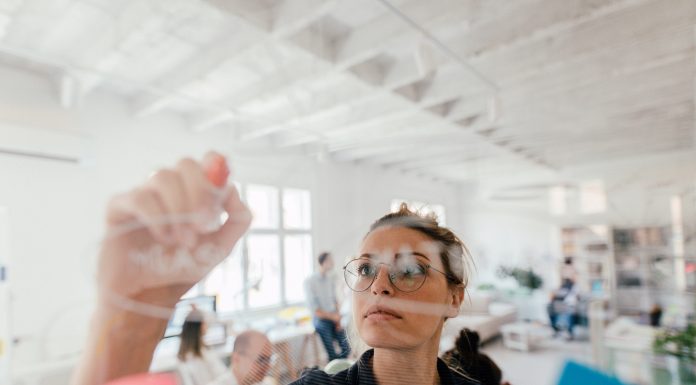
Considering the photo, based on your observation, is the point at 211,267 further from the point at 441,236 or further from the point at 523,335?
the point at 523,335

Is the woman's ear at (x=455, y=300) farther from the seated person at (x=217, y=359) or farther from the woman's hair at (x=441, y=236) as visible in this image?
the seated person at (x=217, y=359)

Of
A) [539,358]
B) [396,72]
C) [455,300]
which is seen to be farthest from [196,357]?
[396,72]

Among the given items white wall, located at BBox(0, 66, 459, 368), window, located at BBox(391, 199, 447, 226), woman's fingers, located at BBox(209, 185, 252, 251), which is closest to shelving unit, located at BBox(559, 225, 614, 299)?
window, located at BBox(391, 199, 447, 226)

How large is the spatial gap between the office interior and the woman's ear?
0.12 ft

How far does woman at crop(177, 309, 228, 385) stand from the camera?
13.2 inches

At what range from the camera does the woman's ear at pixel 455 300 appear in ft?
1.20

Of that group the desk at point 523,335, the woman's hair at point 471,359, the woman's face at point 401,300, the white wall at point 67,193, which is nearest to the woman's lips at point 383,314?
the woman's face at point 401,300

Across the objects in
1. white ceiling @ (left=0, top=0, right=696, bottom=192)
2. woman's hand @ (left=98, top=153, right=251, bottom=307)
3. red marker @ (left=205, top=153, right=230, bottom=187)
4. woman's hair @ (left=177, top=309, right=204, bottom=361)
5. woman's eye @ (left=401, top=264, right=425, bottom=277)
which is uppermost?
white ceiling @ (left=0, top=0, right=696, bottom=192)

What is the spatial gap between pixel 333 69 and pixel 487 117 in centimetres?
45

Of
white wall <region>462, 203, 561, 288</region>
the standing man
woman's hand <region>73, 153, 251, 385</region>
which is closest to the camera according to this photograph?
woman's hand <region>73, 153, 251, 385</region>

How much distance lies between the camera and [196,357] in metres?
0.35

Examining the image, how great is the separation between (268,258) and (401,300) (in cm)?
17

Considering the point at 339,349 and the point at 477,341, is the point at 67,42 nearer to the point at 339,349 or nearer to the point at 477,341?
the point at 339,349

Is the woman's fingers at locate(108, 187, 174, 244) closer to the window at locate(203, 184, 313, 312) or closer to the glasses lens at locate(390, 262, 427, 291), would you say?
the window at locate(203, 184, 313, 312)
